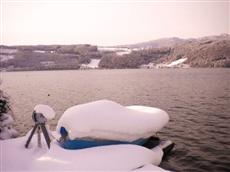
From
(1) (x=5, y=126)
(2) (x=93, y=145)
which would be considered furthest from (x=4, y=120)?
(2) (x=93, y=145)

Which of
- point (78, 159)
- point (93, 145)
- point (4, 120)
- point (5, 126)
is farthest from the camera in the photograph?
point (5, 126)

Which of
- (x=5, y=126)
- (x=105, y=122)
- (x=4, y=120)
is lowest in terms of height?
(x=5, y=126)

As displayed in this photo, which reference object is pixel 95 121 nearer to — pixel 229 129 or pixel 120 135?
pixel 120 135

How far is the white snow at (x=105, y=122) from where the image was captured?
1423 centimetres

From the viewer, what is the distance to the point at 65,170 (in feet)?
40.2

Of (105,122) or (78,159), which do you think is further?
(105,122)

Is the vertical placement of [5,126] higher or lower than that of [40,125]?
lower

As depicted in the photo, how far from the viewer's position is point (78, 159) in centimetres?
1295

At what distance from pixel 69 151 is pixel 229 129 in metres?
15.4

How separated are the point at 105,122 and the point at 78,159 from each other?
8.02 feet

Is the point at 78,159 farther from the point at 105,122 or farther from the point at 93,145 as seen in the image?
the point at 105,122

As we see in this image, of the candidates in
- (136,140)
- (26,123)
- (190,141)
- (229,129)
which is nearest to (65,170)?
(136,140)

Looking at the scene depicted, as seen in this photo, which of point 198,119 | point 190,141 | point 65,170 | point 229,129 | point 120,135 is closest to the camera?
point 65,170

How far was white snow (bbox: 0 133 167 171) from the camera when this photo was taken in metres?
12.6
